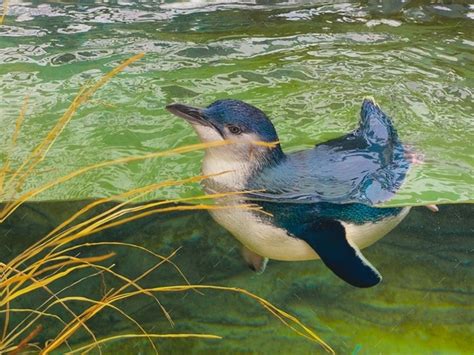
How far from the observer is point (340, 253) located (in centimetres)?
254

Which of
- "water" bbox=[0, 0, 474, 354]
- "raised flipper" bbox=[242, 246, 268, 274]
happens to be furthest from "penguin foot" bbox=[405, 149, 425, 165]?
"raised flipper" bbox=[242, 246, 268, 274]

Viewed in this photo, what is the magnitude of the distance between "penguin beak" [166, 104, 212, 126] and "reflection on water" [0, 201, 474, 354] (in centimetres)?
100

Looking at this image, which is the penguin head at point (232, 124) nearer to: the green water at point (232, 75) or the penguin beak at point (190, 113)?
the penguin beak at point (190, 113)

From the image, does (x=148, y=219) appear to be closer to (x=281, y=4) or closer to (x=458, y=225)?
(x=458, y=225)

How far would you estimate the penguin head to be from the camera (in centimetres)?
242

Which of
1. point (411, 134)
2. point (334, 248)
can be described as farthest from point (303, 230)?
point (411, 134)

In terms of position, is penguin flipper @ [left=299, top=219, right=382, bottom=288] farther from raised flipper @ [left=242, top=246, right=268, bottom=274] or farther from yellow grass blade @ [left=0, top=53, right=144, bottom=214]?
yellow grass blade @ [left=0, top=53, right=144, bottom=214]

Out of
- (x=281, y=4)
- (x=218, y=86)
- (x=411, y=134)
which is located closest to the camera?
(x=411, y=134)

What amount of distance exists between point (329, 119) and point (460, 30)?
1705mm

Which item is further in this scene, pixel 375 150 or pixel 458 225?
pixel 458 225

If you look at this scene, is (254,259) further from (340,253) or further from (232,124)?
(232,124)

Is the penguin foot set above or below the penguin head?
below

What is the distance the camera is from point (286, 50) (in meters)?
4.43

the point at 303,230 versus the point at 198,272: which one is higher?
the point at 303,230
